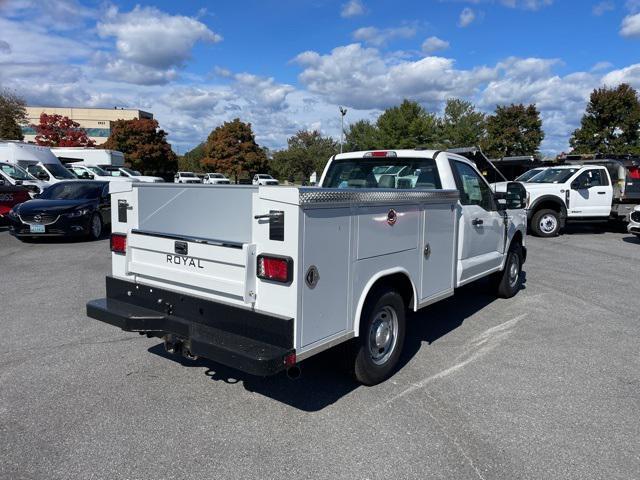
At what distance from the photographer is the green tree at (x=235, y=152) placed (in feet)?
191

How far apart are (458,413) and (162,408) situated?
2.23 meters

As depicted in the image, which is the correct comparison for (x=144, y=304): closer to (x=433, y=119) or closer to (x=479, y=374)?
(x=479, y=374)

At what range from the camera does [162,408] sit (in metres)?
3.88

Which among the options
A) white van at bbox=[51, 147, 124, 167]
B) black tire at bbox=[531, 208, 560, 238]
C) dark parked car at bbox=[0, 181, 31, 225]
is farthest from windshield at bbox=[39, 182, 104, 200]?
white van at bbox=[51, 147, 124, 167]

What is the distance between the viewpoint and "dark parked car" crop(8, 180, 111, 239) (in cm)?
1196

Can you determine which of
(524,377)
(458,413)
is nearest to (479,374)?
(524,377)

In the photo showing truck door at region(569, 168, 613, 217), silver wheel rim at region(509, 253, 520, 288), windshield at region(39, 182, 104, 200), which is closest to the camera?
silver wheel rim at region(509, 253, 520, 288)

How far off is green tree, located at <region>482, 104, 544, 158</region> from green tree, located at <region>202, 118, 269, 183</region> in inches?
1013

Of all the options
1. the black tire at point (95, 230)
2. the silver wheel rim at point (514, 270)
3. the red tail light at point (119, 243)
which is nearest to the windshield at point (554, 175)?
the silver wheel rim at point (514, 270)

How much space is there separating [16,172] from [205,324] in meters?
17.0

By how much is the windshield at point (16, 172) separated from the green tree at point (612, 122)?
36232 mm

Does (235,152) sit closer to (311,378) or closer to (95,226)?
(95,226)

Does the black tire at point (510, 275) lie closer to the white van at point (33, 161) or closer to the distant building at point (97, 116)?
the white van at point (33, 161)

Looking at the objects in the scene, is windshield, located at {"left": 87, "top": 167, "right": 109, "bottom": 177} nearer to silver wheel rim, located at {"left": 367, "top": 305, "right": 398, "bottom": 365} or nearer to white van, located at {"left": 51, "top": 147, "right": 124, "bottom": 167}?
white van, located at {"left": 51, "top": 147, "right": 124, "bottom": 167}
